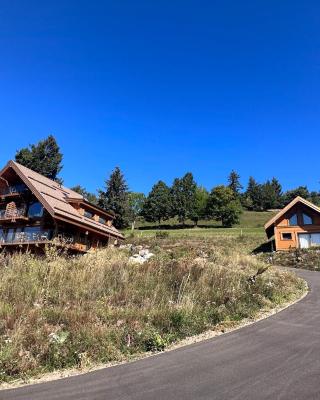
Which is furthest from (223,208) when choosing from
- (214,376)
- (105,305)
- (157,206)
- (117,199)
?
(214,376)

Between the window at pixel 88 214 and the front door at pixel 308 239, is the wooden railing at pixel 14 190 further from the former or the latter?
the front door at pixel 308 239

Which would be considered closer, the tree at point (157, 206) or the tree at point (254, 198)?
the tree at point (157, 206)

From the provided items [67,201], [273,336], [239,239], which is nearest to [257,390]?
[273,336]

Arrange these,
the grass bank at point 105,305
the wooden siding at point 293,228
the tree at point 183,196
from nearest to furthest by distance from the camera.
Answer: the grass bank at point 105,305, the wooden siding at point 293,228, the tree at point 183,196

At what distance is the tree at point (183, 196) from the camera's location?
8194cm

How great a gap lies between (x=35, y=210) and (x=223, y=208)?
50957 millimetres

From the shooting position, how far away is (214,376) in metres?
5.86

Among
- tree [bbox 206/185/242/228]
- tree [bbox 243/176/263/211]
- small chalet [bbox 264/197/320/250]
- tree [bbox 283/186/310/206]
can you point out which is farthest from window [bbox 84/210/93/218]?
tree [bbox 283/186/310/206]

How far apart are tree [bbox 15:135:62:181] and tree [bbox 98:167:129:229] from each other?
448 inches

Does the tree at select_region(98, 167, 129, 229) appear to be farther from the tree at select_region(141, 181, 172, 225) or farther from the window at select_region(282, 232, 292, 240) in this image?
the window at select_region(282, 232, 292, 240)

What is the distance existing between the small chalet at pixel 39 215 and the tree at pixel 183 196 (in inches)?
1605

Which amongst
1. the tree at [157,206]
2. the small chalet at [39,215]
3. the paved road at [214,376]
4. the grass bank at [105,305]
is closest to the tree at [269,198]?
the tree at [157,206]

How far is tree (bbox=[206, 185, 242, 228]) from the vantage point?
80.1m

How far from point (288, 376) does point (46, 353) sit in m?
4.07
